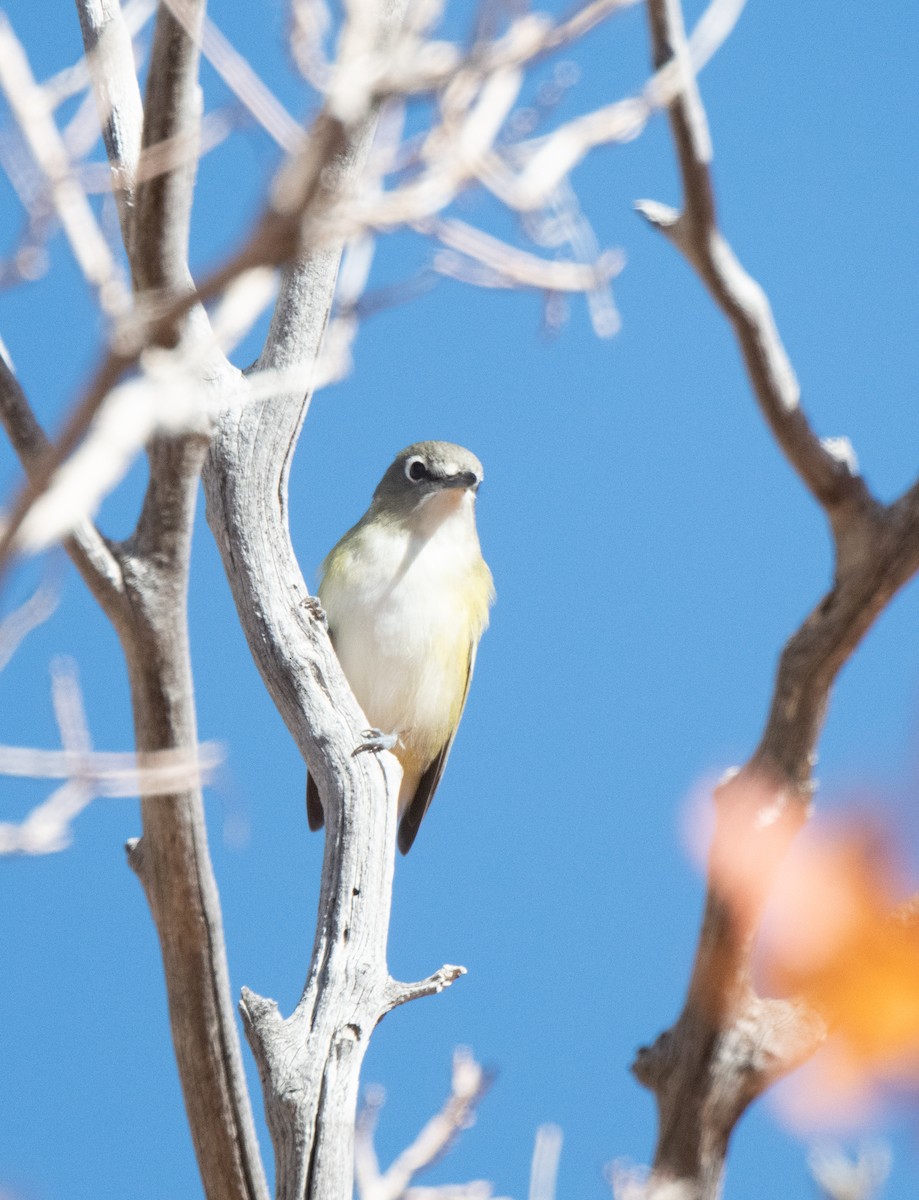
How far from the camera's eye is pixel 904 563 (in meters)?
2.38

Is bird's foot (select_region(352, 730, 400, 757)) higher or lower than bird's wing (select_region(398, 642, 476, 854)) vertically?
lower

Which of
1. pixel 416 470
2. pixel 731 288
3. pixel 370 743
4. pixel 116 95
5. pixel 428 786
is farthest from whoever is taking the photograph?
pixel 428 786

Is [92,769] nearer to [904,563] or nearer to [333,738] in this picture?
[904,563]

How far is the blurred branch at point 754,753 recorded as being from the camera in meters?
2.21

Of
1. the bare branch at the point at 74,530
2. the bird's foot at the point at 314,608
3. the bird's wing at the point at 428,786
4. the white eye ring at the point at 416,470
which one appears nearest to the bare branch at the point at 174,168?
the bare branch at the point at 74,530

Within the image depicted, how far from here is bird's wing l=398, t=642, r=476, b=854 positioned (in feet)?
23.5

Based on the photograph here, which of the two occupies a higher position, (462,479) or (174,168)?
(462,479)

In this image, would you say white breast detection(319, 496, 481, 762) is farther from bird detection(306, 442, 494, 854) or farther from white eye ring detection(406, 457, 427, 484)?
white eye ring detection(406, 457, 427, 484)

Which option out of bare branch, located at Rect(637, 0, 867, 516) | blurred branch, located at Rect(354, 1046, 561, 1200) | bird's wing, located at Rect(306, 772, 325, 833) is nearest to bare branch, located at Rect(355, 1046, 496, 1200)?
blurred branch, located at Rect(354, 1046, 561, 1200)

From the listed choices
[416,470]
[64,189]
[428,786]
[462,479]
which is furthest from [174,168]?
[428,786]

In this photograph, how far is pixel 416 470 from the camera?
687 centimetres

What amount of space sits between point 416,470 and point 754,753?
4667 millimetres

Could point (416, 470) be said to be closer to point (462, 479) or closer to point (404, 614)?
point (462, 479)

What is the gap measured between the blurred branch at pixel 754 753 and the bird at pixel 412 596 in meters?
4.33
